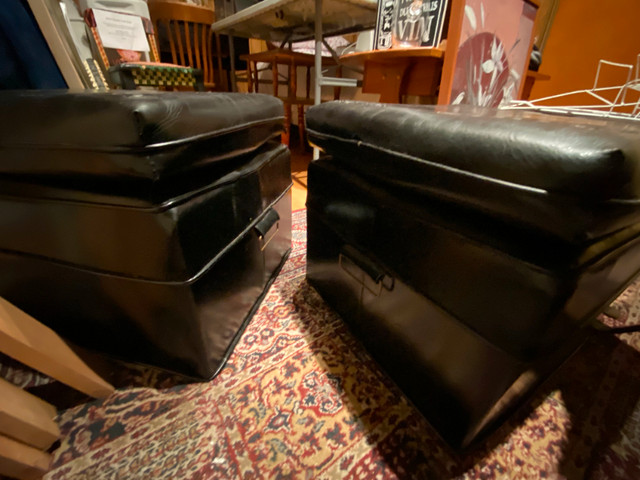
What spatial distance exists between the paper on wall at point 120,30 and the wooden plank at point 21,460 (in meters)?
1.67

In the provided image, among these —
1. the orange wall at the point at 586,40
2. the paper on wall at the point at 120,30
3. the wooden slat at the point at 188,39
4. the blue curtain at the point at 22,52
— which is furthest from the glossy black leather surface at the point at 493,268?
the wooden slat at the point at 188,39

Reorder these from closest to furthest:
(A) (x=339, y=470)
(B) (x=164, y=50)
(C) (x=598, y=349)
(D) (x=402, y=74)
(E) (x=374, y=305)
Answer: (A) (x=339, y=470)
(E) (x=374, y=305)
(C) (x=598, y=349)
(D) (x=402, y=74)
(B) (x=164, y=50)

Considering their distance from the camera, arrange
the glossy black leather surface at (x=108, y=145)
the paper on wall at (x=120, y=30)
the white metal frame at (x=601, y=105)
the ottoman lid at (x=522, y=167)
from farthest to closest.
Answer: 1. the paper on wall at (x=120, y=30)
2. the white metal frame at (x=601, y=105)
3. the glossy black leather surface at (x=108, y=145)
4. the ottoman lid at (x=522, y=167)

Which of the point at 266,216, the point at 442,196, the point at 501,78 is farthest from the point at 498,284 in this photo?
the point at 501,78

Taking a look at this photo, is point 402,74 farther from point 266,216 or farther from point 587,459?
point 587,459

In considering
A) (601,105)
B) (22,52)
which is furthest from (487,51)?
(22,52)

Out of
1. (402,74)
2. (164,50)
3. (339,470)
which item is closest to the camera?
(339,470)

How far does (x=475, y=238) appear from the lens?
1.18 feet

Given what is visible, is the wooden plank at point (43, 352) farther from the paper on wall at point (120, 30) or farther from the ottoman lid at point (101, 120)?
the paper on wall at point (120, 30)

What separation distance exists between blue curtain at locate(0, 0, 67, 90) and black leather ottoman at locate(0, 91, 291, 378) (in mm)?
566

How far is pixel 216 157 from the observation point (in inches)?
20.0

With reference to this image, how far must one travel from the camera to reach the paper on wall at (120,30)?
130cm

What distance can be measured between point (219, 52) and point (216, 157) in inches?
94.8

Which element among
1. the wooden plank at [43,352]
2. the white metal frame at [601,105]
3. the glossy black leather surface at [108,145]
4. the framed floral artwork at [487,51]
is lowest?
the wooden plank at [43,352]
